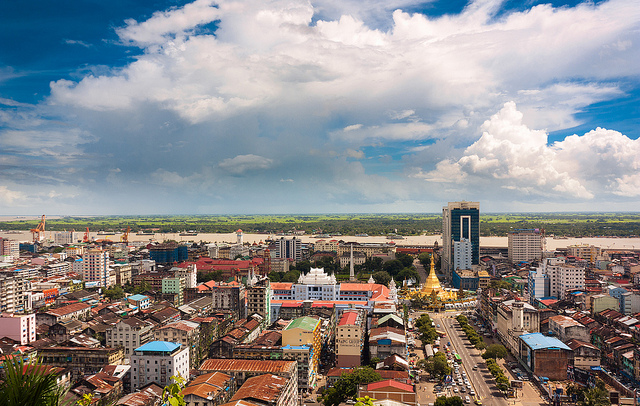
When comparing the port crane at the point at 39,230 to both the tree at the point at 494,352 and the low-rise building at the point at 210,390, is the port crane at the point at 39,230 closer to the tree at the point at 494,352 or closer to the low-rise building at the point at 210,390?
the low-rise building at the point at 210,390

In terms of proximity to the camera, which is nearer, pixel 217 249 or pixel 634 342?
pixel 634 342

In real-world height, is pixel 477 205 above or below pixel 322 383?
above

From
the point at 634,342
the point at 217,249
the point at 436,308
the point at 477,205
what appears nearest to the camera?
the point at 634,342

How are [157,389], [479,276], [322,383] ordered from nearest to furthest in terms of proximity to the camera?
1. [157,389]
2. [322,383]
3. [479,276]

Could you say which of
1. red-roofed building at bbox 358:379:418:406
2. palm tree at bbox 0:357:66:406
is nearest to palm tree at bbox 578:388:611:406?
red-roofed building at bbox 358:379:418:406

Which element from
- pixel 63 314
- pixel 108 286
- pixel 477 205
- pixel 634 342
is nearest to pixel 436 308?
pixel 634 342

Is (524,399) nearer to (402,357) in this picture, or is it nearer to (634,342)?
(402,357)
